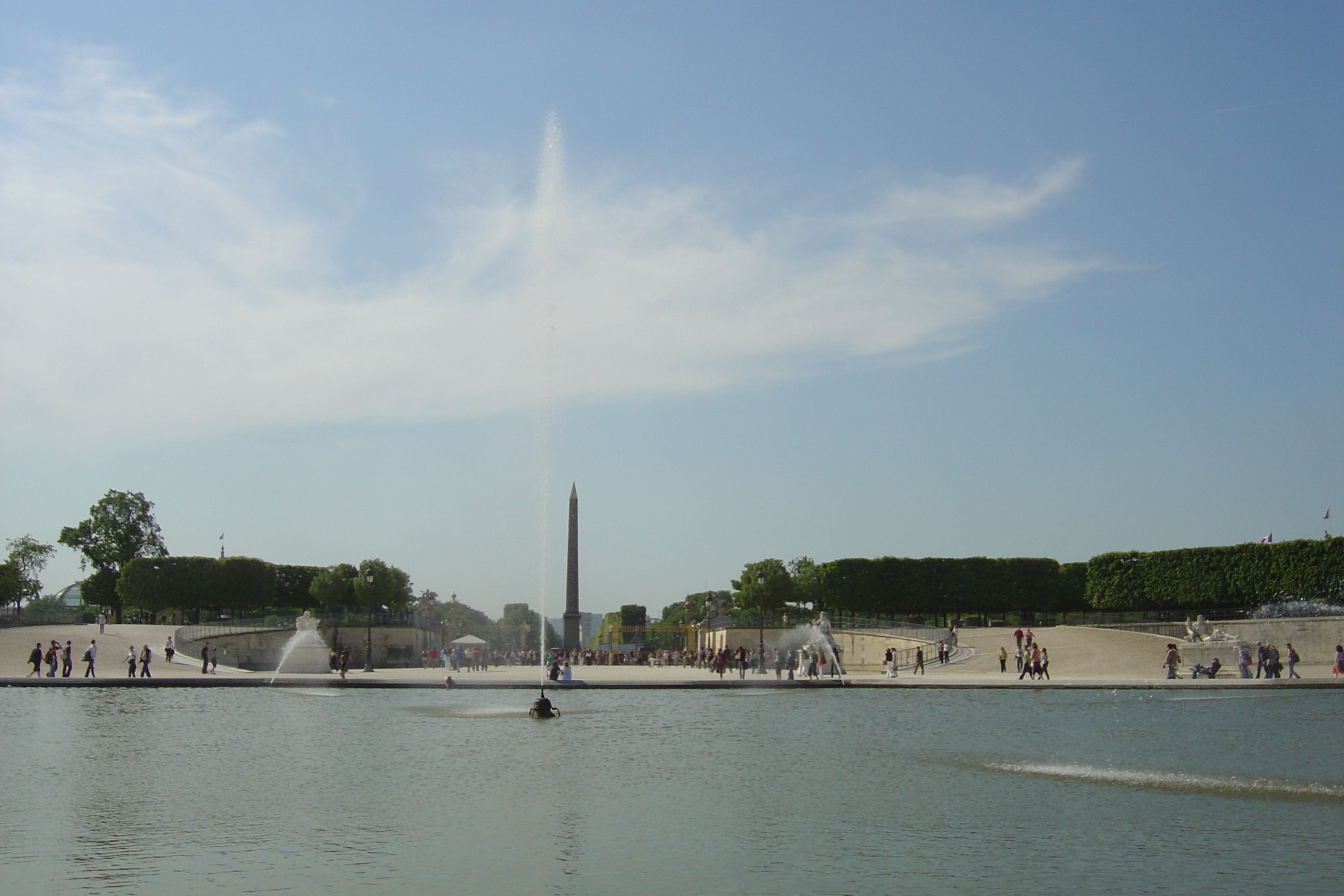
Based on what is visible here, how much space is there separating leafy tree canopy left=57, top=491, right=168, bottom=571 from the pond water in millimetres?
56381

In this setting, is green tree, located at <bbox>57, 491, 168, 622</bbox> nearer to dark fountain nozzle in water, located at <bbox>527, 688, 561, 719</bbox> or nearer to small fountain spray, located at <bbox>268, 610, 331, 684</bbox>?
small fountain spray, located at <bbox>268, 610, 331, 684</bbox>

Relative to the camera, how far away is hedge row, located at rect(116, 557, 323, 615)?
67250 millimetres

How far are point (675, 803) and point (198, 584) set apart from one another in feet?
203

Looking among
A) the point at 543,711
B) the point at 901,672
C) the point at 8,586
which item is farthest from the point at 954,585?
the point at 8,586

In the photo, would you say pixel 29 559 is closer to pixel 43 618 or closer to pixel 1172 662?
pixel 43 618

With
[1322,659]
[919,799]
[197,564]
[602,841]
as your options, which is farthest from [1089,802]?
[197,564]

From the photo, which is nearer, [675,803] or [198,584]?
[675,803]

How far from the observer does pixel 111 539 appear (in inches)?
2970

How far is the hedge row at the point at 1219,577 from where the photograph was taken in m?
47.2

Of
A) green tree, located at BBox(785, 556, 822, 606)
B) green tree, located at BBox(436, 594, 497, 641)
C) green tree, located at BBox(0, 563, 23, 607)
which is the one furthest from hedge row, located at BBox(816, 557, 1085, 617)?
green tree, located at BBox(0, 563, 23, 607)

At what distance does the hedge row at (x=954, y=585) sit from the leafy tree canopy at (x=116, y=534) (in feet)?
139

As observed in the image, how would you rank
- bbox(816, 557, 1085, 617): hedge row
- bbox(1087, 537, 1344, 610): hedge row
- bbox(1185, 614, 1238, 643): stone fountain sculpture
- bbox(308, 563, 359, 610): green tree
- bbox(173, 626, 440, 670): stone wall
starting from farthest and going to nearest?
bbox(308, 563, 359, 610): green tree
bbox(816, 557, 1085, 617): hedge row
bbox(173, 626, 440, 670): stone wall
bbox(1087, 537, 1344, 610): hedge row
bbox(1185, 614, 1238, 643): stone fountain sculpture

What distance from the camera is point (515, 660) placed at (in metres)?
59.8

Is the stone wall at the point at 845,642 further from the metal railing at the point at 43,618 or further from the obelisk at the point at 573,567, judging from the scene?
the metal railing at the point at 43,618
